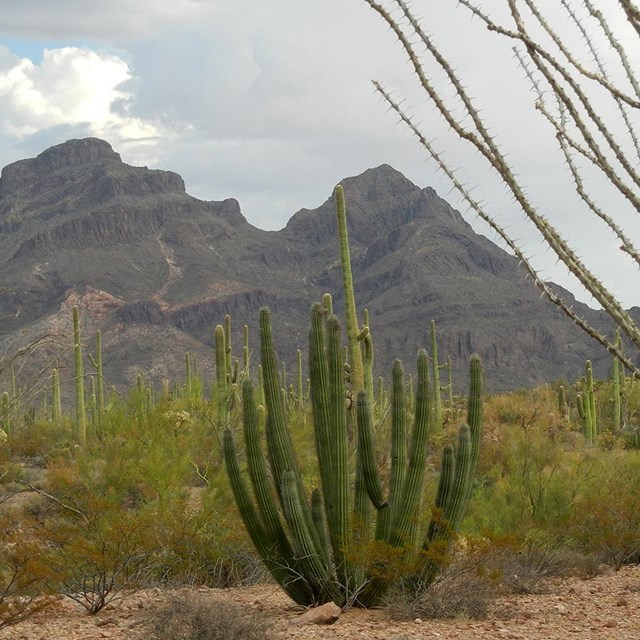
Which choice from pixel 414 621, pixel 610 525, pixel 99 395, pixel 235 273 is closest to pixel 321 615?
pixel 414 621

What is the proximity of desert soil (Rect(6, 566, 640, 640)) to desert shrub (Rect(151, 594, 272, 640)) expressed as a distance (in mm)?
164

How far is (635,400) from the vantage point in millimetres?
31172

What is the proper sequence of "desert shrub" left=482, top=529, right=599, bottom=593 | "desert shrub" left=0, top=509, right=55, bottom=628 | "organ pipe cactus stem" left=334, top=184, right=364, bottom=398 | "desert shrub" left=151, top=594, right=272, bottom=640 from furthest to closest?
1. "organ pipe cactus stem" left=334, top=184, right=364, bottom=398
2. "desert shrub" left=482, top=529, right=599, bottom=593
3. "desert shrub" left=0, top=509, right=55, bottom=628
4. "desert shrub" left=151, top=594, right=272, bottom=640

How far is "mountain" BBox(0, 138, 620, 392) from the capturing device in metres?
91.1

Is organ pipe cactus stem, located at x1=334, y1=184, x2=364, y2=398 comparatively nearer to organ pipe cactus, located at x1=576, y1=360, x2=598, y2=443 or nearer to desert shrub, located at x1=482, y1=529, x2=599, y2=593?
desert shrub, located at x1=482, y1=529, x2=599, y2=593

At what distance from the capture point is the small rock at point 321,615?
8.15 metres

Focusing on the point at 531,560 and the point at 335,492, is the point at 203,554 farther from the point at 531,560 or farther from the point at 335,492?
the point at 531,560

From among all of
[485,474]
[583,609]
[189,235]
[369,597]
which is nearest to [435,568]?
[369,597]

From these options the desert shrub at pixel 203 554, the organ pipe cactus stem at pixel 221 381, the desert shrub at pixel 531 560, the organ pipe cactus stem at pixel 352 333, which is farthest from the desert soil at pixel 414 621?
the organ pipe cactus stem at pixel 221 381

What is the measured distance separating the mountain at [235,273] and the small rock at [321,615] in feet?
200

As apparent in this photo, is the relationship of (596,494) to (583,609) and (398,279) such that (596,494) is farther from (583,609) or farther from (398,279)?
(398,279)

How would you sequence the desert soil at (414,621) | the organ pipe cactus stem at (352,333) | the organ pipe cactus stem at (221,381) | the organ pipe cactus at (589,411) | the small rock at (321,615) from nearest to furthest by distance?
the desert soil at (414,621), the small rock at (321,615), the organ pipe cactus stem at (352,333), the organ pipe cactus stem at (221,381), the organ pipe cactus at (589,411)

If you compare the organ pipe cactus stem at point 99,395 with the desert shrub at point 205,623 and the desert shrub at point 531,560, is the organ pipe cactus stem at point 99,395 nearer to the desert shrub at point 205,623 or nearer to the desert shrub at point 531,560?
the desert shrub at point 531,560

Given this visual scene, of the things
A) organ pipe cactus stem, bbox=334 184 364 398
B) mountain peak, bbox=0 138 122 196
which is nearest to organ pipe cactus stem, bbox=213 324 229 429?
organ pipe cactus stem, bbox=334 184 364 398
